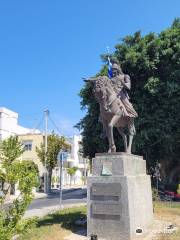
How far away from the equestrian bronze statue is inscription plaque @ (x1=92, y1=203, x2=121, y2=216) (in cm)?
165

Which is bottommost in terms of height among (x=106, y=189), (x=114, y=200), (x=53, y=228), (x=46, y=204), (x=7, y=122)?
(x=53, y=228)

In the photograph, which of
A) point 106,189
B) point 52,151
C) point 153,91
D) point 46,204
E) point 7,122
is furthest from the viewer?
point 52,151

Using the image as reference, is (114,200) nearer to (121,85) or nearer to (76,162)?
(121,85)

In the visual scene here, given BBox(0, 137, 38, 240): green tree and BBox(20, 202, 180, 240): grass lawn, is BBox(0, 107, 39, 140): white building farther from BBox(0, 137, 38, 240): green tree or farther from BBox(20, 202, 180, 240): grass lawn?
BBox(0, 137, 38, 240): green tree

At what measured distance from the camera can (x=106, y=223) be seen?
11.7 m

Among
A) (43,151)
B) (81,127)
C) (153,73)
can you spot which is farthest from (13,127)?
(153,73)

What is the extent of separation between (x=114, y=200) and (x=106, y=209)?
0.34 meters

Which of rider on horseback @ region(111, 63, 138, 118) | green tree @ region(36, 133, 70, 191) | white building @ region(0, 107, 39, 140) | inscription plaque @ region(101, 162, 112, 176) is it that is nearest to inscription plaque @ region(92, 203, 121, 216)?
inscription plaque @ region(101, 162, 112, 176)

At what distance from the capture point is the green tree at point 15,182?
7.40 meters

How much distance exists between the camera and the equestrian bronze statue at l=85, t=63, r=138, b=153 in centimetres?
1229

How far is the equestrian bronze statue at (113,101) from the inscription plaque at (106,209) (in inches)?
65.1

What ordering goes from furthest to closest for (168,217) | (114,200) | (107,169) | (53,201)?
(53,201) < (168,217) < (107,169) < (114,200)

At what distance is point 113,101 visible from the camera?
488 inches

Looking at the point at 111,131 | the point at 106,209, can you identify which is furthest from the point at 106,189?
the point at 111,131
